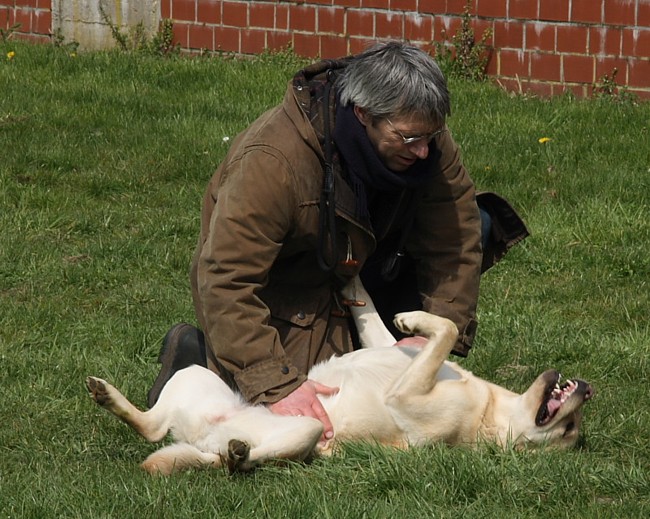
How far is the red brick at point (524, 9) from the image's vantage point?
9.03 m

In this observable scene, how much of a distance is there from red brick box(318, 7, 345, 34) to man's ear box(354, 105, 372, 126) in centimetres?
Result: 594

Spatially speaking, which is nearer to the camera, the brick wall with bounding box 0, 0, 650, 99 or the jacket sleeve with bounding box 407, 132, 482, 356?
the jacket sleeve with bounding box 407, 132, 482, 356

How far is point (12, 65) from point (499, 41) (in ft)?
13.0

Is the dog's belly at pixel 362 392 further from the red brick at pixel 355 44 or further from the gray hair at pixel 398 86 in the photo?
the red brick at pixel 355 44

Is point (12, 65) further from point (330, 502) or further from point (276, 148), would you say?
point (330, 502)

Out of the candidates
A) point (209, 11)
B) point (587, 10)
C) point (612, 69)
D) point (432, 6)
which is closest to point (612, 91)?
point (612, 69)

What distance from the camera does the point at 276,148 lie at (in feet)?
13.6

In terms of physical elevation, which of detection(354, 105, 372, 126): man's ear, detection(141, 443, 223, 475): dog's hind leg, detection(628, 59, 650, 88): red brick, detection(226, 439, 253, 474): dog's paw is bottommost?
detection(141, 443, 223, 475): dog's hind leg

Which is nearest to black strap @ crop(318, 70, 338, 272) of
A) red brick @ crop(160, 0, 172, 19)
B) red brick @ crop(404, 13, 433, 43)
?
red brick @ crop(404, 13, 433, 43)

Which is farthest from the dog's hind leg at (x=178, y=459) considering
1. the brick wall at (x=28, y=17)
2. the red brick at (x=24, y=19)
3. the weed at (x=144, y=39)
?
the red brick at (x=24, y=19)

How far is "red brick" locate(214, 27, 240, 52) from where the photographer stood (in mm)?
10523

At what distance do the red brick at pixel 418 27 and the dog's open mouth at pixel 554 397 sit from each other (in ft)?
18.5

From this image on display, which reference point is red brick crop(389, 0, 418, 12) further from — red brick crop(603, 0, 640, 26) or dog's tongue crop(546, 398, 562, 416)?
dog's tongue crop(546, 398, 562, 416)

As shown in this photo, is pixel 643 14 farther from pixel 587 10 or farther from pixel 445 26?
pixel 445 26
